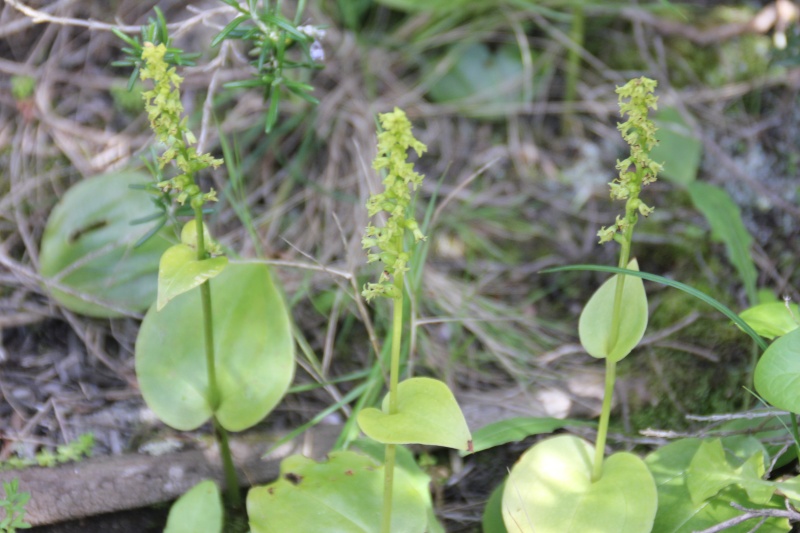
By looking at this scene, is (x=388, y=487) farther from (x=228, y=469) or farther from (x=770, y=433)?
(x=770, y=433)

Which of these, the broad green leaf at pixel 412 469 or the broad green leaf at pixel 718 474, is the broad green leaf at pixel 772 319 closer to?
the broad green leaf at pixel 718 474

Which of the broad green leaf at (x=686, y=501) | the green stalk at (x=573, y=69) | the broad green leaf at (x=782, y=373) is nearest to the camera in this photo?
the broad green leaf at (x=782, y=373)

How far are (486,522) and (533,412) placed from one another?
0.38 m

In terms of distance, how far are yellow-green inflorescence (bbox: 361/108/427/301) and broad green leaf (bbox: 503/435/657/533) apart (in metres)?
0.44

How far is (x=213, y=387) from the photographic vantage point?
4.72ft

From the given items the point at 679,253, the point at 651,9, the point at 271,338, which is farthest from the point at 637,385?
the point at 651,9

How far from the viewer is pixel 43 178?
2.16 metres

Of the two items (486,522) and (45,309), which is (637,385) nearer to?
(486,522)

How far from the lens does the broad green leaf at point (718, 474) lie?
1.21 metres

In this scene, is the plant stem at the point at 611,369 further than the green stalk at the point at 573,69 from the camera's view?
No

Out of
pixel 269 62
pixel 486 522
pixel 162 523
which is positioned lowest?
pixel 162 523

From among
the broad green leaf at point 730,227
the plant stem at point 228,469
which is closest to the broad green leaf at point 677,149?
the broad green leaf at point 730,227

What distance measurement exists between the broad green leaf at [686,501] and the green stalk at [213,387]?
0.82 meters

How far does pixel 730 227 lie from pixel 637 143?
2.86 ft
